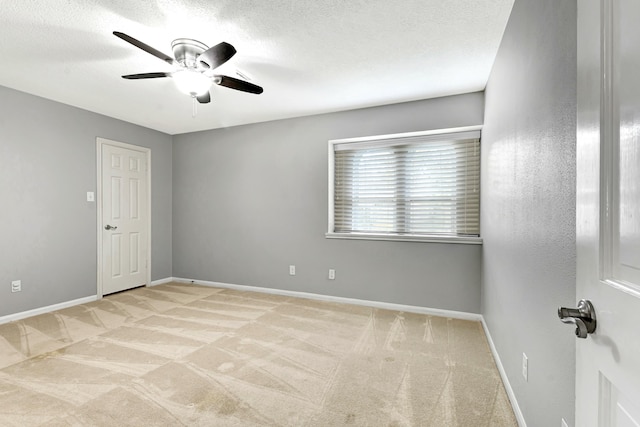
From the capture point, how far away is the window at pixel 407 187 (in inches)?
136

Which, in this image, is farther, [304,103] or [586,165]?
[304,103]

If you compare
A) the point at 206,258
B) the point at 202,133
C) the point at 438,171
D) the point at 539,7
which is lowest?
the point at 206,258

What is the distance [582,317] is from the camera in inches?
27.0

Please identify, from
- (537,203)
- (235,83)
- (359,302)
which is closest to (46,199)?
(235,83)

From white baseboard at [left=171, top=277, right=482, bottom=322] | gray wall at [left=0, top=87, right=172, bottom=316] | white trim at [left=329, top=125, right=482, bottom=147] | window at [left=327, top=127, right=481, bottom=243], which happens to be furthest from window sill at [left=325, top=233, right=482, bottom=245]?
gray wall at [left=0, top=87, right=172, bottom=316]

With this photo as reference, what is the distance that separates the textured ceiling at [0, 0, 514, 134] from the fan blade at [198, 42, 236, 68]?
0.27m

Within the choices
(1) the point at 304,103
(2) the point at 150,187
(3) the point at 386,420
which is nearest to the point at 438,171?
(1) the point at 304,103

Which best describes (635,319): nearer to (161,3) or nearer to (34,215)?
(161,3)

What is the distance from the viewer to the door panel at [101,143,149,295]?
4230mm

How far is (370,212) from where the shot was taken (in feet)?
12.9

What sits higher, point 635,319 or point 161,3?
point 161,3

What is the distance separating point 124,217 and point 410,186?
4.01m

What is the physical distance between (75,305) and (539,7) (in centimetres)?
516

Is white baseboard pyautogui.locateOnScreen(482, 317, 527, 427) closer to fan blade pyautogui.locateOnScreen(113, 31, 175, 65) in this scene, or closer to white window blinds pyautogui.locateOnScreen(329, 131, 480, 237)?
white window blinds pyautogui.locateOnScreen(329, 131, 480, 237)
